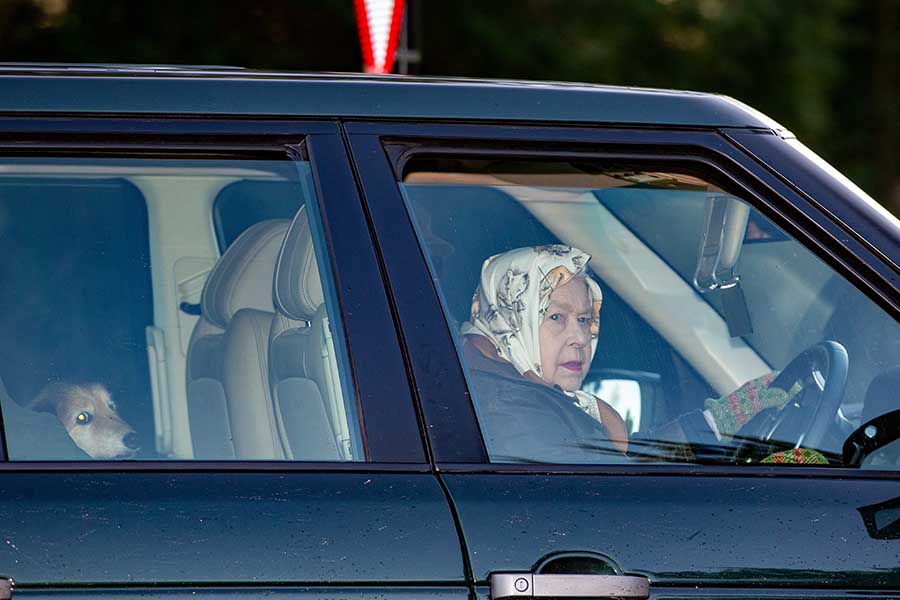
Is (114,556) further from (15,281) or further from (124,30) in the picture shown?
(124,30)

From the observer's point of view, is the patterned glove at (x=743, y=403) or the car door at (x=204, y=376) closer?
the car door at (x=204, y=376)

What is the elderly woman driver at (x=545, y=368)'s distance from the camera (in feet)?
7.10

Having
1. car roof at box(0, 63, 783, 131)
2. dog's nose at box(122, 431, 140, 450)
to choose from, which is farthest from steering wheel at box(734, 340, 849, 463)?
dog's nose at box(122, 431, 140, 450)

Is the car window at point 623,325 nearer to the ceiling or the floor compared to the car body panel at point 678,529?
nearer to the ceiling

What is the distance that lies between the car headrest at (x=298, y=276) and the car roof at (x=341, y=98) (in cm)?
19

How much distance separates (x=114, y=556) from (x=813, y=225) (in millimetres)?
1183

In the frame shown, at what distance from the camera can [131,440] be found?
6.93 ft

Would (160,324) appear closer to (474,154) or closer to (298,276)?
(298,276)

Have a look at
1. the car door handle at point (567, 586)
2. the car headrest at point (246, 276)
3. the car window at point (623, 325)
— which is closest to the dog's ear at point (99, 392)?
the car headrest at point (246, 276)

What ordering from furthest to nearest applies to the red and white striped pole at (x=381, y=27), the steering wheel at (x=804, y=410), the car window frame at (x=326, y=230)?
the red and white striped pole at (x=381, y=27)
the steering wheel at (x=804, y=410)
the car window frame at (x=326, y=230)

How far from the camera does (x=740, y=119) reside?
90.2 inches

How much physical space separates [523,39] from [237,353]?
34.2 ft

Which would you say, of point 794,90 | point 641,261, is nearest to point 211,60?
point 794,90

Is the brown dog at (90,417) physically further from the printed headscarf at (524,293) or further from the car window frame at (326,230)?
the printed headscarf at (524,293)
